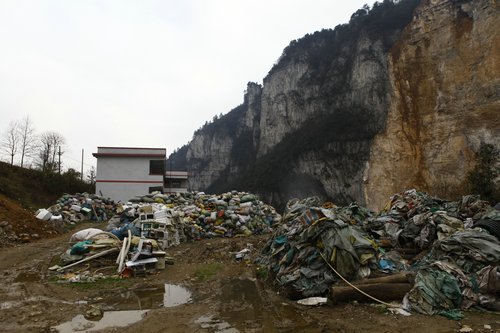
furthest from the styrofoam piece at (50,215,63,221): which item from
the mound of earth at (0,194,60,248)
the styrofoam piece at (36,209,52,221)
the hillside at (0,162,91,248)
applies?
the hillside at (0,162,91,248)

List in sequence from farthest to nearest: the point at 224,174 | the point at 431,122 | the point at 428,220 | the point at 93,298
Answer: the point at 224,174
the point at 431,122
the point at 428,220
the point at 93,298

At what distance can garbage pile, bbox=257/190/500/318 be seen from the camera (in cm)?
505

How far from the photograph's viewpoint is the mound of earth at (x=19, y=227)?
11.6 meters

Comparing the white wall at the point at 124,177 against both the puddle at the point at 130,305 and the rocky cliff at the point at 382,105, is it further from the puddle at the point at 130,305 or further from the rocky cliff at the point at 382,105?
the rocky cliff at the point at 382,105

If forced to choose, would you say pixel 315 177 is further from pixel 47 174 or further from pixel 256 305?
pixel 256 305

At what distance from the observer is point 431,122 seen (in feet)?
104

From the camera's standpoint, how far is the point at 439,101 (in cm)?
3133

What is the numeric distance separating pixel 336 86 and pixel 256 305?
181 ft

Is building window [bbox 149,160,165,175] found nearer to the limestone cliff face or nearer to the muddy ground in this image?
the muddy ground

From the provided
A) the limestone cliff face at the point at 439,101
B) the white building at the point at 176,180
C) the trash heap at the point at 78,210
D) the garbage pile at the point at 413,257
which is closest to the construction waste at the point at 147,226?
the trash heap at the point at 78,210

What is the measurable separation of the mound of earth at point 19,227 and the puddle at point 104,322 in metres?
8.12

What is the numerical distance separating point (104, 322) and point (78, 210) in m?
14.8

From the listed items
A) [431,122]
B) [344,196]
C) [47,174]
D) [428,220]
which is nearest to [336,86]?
[344,196]

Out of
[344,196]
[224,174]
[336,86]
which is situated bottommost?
[344,196]
